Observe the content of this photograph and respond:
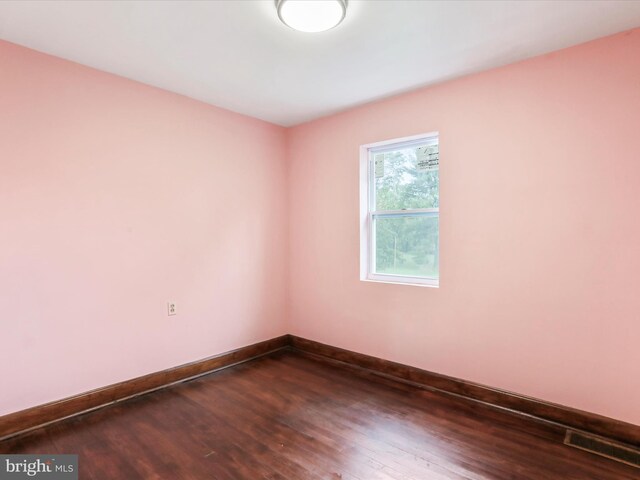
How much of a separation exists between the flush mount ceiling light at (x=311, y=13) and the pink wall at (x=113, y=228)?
61.8 inches

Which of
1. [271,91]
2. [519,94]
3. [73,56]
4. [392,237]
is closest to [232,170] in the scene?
[271,91]

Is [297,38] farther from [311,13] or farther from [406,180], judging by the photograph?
[406,180]

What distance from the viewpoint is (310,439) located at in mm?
2168

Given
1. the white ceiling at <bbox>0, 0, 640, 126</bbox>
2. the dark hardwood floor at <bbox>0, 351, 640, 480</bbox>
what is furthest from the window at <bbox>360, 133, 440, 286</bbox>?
the dark hardwood floor at <bbox>0, 351, 640, 480</bbox>

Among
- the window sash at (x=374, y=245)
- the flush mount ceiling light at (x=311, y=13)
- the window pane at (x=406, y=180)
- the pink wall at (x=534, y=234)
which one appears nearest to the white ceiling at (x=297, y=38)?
the flush mount ceiling light at (x=311, y=13)

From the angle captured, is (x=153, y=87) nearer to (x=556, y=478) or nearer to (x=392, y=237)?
(x=392, y=237)

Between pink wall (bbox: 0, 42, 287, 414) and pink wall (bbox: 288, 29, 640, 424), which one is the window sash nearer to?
pink wall (bbox: 288, 29, 640, 424)

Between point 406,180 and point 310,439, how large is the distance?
2229 millimetres

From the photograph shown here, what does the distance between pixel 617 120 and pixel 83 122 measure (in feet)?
11.6

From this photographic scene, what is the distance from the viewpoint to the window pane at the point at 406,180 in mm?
3004

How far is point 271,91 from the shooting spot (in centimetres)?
296

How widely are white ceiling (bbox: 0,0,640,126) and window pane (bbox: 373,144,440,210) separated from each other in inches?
22.8

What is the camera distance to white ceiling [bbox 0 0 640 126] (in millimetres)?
1870
